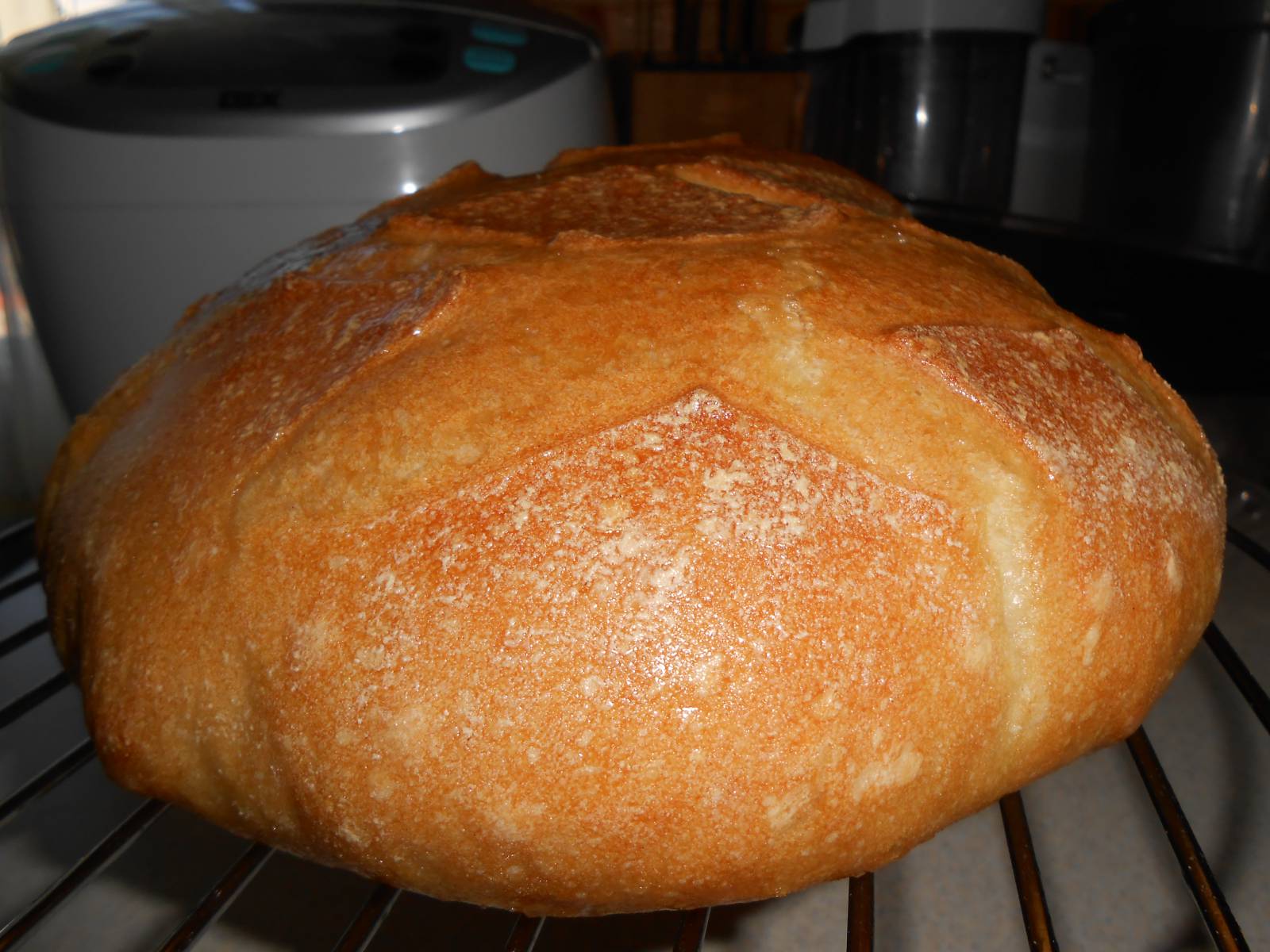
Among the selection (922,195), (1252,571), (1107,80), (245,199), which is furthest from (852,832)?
(1107,80)

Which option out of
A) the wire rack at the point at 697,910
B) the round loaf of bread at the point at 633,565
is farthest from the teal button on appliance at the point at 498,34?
the wire rack at the point at 697,910

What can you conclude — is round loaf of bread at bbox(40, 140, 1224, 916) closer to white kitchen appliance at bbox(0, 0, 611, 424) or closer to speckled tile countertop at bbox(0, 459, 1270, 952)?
speckled tile countertop at bbox(0, 459, 1270, 952)

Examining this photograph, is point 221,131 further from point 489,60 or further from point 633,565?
point 633,565

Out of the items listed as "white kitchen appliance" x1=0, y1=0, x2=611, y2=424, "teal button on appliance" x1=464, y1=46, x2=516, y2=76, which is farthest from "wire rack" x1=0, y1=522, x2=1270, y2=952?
"teal button on appliance" x1=464, y1=46, x2=516, y2=76

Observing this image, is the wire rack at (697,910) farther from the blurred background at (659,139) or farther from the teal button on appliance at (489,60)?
the teal button on appliance at (489,60)

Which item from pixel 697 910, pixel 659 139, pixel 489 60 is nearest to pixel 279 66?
pixel 489 60

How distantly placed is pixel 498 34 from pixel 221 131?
13.8 inches

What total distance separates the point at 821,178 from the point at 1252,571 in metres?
0.74

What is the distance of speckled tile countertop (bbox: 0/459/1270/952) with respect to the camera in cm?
66

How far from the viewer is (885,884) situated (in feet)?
2.33

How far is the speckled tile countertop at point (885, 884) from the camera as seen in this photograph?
2.18 feet

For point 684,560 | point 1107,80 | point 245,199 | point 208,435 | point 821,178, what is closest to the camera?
point 684,560

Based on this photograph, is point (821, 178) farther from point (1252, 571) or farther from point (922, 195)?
point (922, 195)

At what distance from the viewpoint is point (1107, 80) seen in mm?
1716
